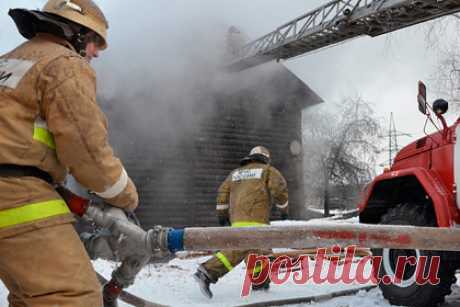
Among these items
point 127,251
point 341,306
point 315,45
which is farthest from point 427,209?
point 315,45

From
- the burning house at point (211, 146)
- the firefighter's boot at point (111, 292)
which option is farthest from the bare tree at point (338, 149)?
the firefighter's boot at point (111, 292)

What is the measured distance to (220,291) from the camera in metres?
5.33

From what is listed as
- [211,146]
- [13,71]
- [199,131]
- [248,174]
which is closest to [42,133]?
[13,71]

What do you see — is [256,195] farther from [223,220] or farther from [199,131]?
[199,131]

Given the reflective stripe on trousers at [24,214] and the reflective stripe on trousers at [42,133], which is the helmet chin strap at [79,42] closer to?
the reflective stripe on trousers at [42,133]

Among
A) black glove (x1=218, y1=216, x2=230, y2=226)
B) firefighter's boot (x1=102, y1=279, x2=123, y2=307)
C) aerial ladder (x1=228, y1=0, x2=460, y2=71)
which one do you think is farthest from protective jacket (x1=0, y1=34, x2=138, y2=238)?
aerial ladder (x1=228, y1=0, x2=460, y2=71)

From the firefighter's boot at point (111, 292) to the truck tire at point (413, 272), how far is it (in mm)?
2439

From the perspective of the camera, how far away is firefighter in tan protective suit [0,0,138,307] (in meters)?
1.75

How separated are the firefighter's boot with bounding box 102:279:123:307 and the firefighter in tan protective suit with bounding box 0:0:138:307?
544 mm

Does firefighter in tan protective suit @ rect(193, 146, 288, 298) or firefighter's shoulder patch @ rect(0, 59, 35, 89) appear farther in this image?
firefighter in tan protective suit @ rect(193, 146, 288, 298)

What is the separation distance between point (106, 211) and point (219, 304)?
2.84 m

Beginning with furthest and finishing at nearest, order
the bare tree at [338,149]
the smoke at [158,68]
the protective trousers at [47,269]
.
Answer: the bare tree at [338,149]
the smoke at [158,68]
the protective trousers at [47,269]

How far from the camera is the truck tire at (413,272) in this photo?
152 inches

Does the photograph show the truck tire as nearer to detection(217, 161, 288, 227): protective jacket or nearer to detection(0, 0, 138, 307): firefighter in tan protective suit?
detection(217, 161, 288, 227): protective jacket
